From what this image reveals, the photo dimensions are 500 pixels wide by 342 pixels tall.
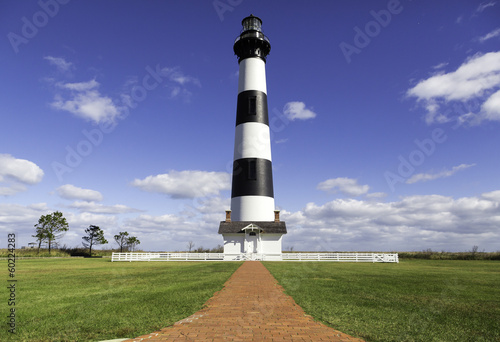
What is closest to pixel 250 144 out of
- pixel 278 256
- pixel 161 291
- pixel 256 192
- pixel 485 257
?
pixel 256 192

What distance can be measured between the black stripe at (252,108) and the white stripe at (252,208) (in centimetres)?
763

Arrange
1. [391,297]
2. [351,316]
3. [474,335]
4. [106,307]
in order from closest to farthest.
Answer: [474,335] → [351,316] → [106,307] → [391,297]

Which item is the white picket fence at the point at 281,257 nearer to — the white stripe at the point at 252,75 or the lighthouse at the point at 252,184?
the lighthouse at the point at 252,184

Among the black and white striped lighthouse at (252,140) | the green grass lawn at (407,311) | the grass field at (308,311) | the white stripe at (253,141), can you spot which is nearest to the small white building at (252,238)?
the black and white striped lighthouse at (252,140)

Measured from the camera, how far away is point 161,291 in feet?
32.6

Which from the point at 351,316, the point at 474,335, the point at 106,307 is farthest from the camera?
the point at 106,307

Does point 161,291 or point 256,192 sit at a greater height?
point 256,192

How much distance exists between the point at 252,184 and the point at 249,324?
75.0ft

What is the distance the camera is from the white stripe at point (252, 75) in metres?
31.0

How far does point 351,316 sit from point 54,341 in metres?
5.64

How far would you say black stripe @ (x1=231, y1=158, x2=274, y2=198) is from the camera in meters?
28.7

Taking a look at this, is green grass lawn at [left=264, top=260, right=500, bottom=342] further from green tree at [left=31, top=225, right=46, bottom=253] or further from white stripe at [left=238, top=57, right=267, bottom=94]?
green tree at [left=31, top=225, right=46, bottom=253]

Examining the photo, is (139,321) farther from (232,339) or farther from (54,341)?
(232,339)

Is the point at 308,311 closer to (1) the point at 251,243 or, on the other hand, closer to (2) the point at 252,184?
(2) the point at 252,184
